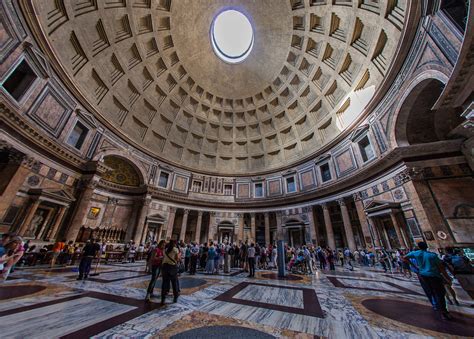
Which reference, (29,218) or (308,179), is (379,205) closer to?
(308,179)

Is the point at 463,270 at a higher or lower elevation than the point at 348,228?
lower

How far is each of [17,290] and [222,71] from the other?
26.0 m

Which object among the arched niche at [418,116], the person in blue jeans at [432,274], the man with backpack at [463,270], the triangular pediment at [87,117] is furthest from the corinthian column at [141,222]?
the arched niche at [418,116]

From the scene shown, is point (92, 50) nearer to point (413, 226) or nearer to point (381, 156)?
point (381, 156)

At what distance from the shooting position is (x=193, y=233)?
21219 millimetres

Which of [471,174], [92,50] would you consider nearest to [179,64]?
[92,50]

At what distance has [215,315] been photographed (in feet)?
10.3

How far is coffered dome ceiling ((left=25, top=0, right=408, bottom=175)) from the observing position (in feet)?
43.1

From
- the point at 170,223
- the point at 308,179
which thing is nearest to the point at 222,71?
the point at 308,179

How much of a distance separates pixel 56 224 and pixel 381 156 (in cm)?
2305

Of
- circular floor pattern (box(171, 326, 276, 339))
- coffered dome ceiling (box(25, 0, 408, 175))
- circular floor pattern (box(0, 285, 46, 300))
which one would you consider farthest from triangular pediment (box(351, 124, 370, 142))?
circular floor pattern (box(0, 285, 46, 300))

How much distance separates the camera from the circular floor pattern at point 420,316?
2863 mm

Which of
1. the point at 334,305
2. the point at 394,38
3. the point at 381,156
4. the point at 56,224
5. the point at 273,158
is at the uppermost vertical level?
the point at 394,38

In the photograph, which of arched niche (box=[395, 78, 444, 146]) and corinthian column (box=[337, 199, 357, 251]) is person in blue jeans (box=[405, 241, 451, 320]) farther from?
corinthian column (box=[337, 199, 357, 251])
